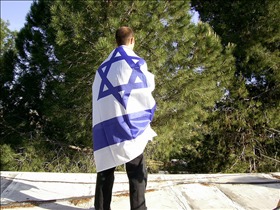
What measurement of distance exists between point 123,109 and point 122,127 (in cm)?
12

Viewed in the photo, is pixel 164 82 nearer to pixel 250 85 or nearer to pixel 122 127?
pixel 250 85

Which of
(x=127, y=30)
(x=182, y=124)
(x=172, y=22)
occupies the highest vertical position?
(x=172, y=22)

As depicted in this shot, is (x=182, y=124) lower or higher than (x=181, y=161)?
higher

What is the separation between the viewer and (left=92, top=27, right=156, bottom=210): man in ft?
6.49

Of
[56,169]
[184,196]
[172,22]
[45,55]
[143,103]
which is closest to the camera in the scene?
[143,103]

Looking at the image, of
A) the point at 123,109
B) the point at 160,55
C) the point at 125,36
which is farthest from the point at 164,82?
the point at 123,109

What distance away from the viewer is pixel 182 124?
4320 millimetres

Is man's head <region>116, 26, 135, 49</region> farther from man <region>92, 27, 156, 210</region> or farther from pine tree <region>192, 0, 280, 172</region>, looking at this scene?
pine tree <region>192, 0, 280, 172</region>

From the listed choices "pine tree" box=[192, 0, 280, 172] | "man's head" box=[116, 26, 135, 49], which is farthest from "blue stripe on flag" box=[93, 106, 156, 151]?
"pine tree" box=[192, 0, 280, 172]

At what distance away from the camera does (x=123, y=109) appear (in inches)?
78.0

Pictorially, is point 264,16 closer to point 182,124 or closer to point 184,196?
point 182,124

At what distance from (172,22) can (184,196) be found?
7.30 feet

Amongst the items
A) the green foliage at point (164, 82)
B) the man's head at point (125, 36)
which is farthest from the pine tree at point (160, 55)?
the man's head at point (125, 36)

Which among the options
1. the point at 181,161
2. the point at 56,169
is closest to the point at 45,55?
A: the point at 56,169
